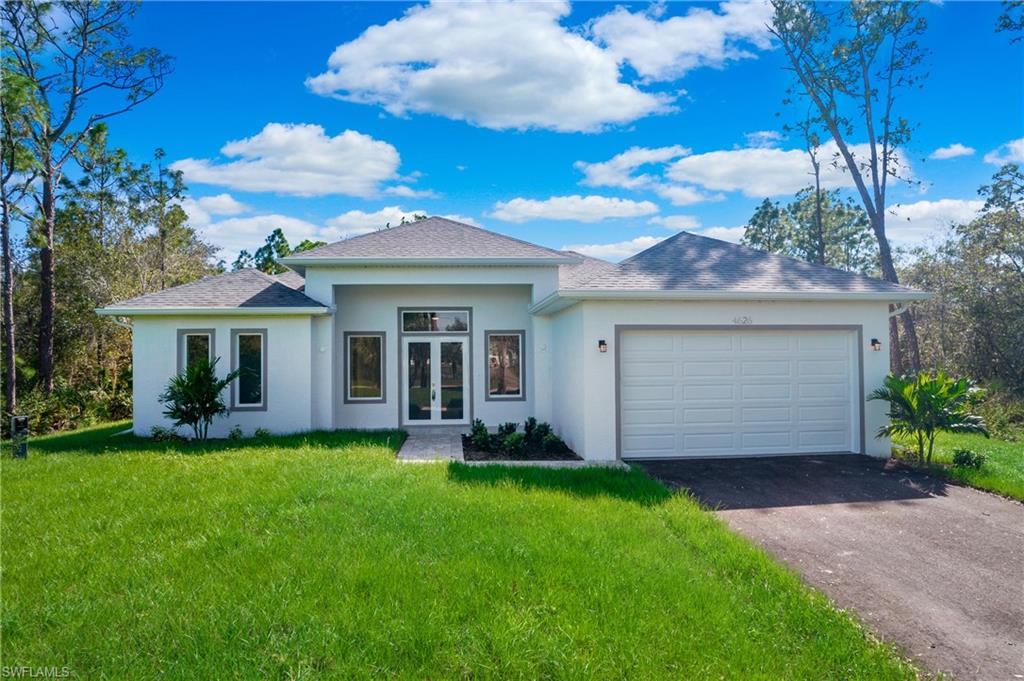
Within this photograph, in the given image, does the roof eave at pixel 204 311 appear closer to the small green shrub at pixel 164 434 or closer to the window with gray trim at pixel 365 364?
the window with gray trim at pixel 365 364

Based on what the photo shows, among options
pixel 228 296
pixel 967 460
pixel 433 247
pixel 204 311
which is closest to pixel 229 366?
pixel 204 311

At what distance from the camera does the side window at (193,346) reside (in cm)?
1204

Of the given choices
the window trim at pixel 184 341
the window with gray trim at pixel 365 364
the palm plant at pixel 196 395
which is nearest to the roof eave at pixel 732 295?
the window with gray trim at pixel 365 364

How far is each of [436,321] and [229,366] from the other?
15.4 ft

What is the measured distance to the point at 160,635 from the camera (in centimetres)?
359

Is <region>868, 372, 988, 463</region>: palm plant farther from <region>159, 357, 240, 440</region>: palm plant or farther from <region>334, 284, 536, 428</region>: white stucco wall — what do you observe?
<region>159, 357, 240, 440</region>: palm plant

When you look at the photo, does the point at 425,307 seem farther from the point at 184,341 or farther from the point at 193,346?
the point at 184,341

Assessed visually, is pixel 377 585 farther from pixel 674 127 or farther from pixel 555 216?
pixel 555 216

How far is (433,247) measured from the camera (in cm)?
1280

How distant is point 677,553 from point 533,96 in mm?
10366

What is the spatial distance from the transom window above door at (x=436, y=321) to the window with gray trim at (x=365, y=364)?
75 centimetres

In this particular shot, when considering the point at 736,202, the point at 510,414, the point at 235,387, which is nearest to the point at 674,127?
the point at 510,414

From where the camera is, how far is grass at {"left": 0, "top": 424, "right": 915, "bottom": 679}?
3371 mm

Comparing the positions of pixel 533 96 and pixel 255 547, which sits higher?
pixel 533 96
